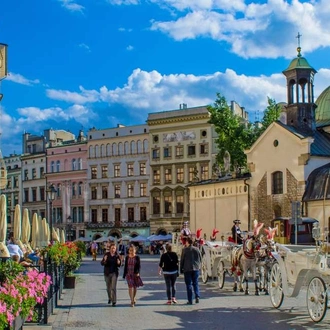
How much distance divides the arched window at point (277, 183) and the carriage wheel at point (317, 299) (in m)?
29.4

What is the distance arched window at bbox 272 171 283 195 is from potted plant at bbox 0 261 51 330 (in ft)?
110

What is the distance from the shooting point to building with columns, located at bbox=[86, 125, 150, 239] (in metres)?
78.0

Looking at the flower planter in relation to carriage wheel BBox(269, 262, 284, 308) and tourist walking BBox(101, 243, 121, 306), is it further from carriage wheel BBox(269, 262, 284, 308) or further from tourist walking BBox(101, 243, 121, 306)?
carriage wheel BBox(269, 262, 284, 308)

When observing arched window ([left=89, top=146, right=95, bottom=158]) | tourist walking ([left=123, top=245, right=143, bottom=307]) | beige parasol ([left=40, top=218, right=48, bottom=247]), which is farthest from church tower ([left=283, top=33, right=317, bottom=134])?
arched window ([left=89, top=146, right=95, bottom=158])

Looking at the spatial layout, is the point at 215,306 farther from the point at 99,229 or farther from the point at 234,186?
the point at 99,229

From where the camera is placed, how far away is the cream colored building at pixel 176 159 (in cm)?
7319

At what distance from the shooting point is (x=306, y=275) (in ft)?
47.8

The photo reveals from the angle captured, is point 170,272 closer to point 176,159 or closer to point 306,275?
point 306,275

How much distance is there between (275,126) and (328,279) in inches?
1217

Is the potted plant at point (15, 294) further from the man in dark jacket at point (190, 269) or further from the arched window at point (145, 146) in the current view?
the arched window at point (145, 146)

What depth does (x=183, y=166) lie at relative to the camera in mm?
74562

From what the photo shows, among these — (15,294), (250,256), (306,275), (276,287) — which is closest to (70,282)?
(250,256)

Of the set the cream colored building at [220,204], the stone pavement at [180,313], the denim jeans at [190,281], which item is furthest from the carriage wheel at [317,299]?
the cream colored building at [220,204]

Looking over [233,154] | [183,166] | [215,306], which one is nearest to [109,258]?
[215,306]
